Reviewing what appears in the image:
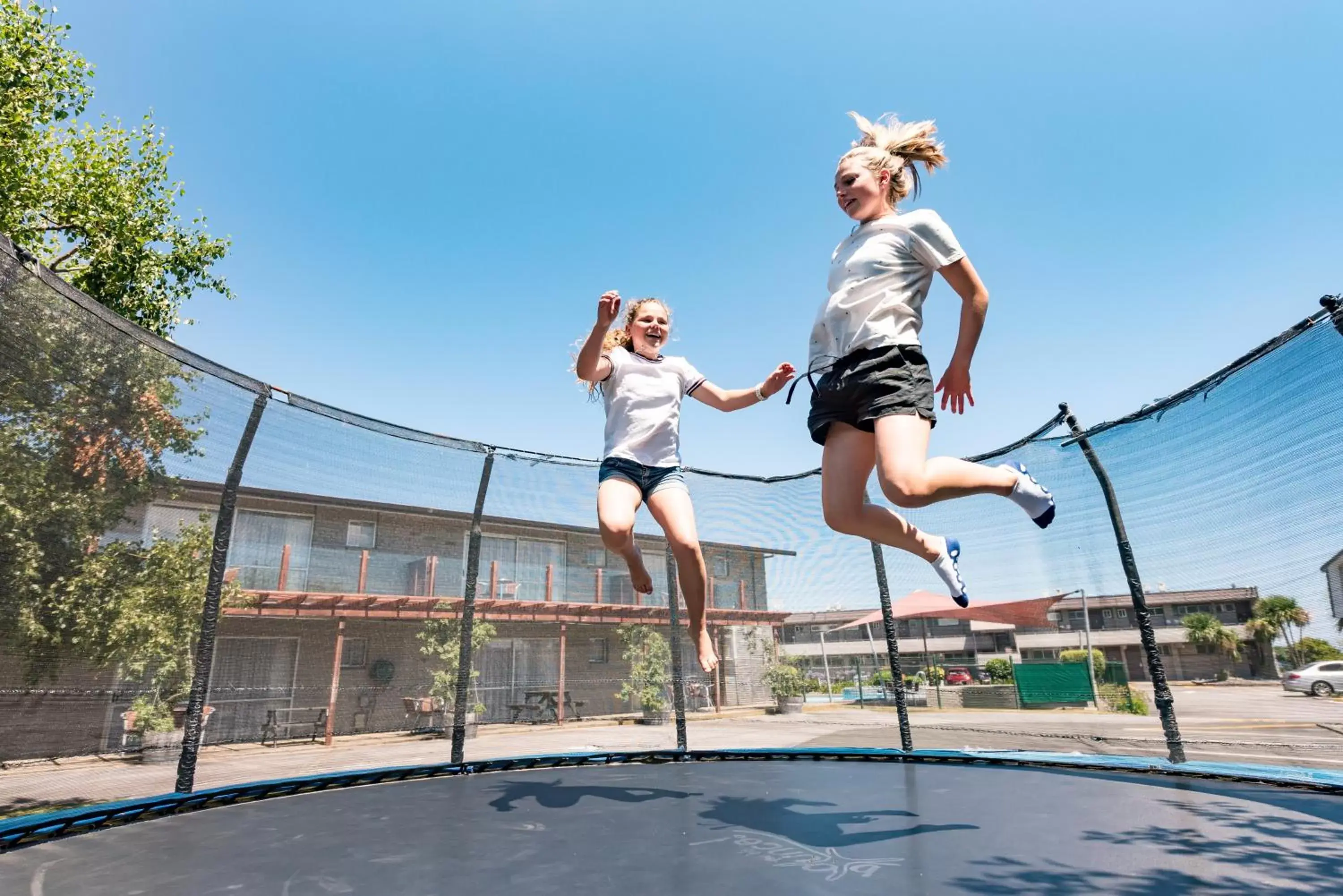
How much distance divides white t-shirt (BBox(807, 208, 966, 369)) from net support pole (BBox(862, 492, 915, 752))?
1.92 meters

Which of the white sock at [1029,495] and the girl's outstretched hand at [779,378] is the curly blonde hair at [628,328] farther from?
the white sock at [1029,495]

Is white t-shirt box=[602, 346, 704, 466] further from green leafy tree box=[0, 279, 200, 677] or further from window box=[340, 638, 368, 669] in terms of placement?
window box=[340, 638, 368, 669]

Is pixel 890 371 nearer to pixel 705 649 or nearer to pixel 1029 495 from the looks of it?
pixel 1029 495

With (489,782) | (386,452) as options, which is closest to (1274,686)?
(489,782)

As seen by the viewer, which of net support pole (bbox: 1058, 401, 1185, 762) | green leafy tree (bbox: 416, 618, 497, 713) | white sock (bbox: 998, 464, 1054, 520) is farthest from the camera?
green leafy tree (bbox: 416, 618, 497, 713)

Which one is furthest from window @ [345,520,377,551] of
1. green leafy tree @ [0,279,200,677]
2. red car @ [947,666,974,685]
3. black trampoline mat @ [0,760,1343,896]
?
red car @ [947,666,974,685]

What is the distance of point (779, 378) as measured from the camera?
2.13m

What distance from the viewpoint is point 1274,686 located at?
2379 millimetres

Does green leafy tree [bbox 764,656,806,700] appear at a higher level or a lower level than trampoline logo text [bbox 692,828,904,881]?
higher

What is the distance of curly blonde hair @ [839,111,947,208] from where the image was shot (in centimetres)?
179

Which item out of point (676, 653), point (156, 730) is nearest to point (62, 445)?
point (156, 730)

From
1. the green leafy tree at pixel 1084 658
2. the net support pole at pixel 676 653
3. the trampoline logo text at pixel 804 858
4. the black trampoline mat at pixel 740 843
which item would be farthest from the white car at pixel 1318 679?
the net support pole at pixel 676 653

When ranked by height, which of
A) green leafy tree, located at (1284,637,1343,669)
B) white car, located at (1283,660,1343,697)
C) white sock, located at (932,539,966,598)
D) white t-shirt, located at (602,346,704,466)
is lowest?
white car, located at (1283,660,1343,697)

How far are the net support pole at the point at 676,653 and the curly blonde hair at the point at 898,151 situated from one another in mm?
2237
